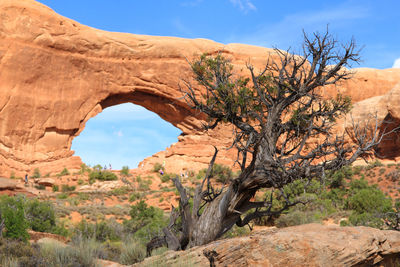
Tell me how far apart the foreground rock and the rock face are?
2221 centimetres

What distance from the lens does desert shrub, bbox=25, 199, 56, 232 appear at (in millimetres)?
12789

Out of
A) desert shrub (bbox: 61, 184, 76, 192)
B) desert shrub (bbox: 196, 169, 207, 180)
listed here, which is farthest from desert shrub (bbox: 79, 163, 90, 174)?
desert shrub (bbox: 196, 169, 207, 180)

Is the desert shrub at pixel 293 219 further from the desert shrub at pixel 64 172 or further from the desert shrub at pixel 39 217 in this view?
the desert shrub at pixel 64 172

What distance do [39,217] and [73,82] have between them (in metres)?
18.6

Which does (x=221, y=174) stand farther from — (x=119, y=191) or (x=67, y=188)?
(x=67, y=188)

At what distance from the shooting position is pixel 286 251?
4.72 m

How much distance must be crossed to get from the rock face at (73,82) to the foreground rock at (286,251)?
874 inches

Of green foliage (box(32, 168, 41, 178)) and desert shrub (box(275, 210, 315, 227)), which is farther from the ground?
green foliage (box(32, 168, 41, 178))

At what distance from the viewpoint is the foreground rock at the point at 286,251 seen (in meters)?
4.65

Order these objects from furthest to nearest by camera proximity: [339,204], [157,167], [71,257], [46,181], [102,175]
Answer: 1. [157,167]
2. [102,175]
3. [46,181]
4. [339,204]
5. [71,257]

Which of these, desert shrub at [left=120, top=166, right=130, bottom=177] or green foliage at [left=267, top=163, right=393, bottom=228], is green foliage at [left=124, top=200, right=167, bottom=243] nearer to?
green foliage at [left=267, top=163, right=393, bottom=228]

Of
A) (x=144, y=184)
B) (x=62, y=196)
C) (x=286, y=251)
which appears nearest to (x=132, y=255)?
(x=286, y=251)

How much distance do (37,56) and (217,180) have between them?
16285 mm

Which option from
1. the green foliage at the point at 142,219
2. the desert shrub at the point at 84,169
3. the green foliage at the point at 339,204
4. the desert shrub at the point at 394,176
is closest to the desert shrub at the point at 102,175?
the desert shrub at the point at 84,169
